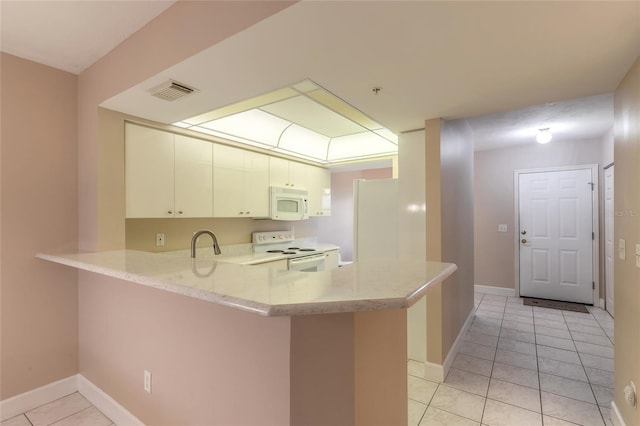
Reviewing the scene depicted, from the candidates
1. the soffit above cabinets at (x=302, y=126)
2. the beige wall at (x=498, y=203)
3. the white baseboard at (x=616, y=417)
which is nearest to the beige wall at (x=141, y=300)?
the soffit above cabinets at (x=302, y=126)

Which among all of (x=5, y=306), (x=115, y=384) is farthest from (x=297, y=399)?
(x=5, y=306)

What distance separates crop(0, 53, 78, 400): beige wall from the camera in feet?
6.97

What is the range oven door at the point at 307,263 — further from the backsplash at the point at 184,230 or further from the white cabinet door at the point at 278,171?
the white cabinet door at the point at 278,171

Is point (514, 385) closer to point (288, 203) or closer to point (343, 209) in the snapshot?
point (288, 203)

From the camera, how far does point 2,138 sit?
2.08m

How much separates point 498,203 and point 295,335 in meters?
5.17

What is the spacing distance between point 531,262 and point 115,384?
5688mm

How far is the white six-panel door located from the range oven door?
3.42 metres

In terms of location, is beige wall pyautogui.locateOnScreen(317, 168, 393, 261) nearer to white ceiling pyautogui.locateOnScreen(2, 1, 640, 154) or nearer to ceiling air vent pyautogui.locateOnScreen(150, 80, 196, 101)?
white ceiling pyautogui.locateOnScreen(2, 1, 640, 154)

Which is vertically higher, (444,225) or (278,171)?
(278,171)

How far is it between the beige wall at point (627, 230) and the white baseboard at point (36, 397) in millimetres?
3819

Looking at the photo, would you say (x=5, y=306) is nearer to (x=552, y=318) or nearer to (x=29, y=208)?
(x=29, y=208)

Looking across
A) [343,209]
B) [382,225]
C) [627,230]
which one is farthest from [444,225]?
[343,209]

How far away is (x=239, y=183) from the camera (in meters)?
3.61
